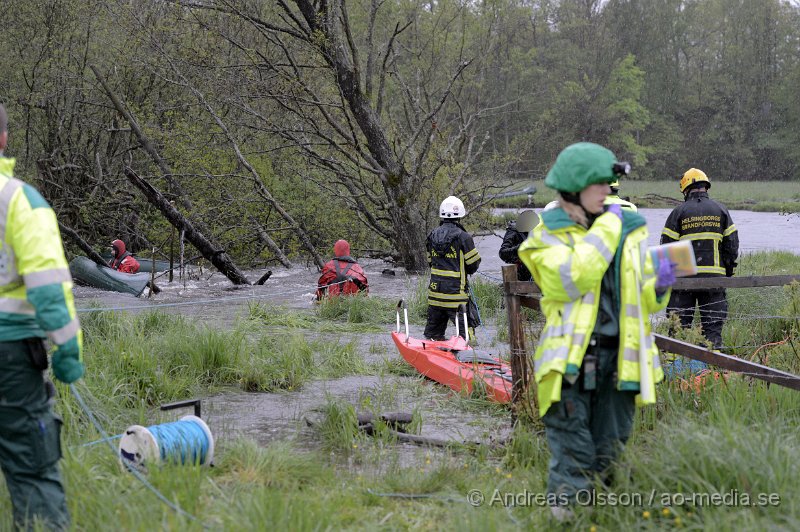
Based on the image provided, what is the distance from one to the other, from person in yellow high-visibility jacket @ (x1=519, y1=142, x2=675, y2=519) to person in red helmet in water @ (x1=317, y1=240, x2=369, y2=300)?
8.61 metres

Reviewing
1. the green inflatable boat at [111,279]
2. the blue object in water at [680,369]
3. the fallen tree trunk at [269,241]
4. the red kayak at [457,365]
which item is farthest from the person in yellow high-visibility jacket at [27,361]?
the fallen tree trunk at [269,241]

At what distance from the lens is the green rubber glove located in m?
3.45

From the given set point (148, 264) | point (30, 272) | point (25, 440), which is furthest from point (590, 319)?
point (148, 264)

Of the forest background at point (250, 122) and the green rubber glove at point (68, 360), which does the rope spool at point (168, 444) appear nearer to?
the green rubber glove at point (68, 360)

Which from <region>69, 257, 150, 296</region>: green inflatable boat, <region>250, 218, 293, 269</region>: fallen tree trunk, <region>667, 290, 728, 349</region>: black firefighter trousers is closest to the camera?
<region>667, 290, 728, 349</region>: black firefighter trousers

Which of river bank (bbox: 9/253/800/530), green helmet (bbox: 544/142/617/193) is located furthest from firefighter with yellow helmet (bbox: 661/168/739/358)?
green helmet (bbox: 544/142/617/193)

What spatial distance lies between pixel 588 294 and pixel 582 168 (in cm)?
56

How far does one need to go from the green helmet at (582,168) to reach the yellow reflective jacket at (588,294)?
0.18 m

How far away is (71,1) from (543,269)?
1978cm

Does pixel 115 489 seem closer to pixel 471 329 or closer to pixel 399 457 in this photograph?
pixel 399 457

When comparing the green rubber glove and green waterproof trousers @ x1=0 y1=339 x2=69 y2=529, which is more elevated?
the green rubber glove

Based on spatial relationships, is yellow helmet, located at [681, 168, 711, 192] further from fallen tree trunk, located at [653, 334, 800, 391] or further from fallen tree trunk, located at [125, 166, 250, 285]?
fallen tree trunk, located at [125, 166, 250, 285]

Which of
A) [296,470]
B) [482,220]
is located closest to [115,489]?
[296,470]

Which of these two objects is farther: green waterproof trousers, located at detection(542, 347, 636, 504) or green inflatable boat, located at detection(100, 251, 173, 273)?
green inflatable boat, located at detection(100, 251, 173, 273)
